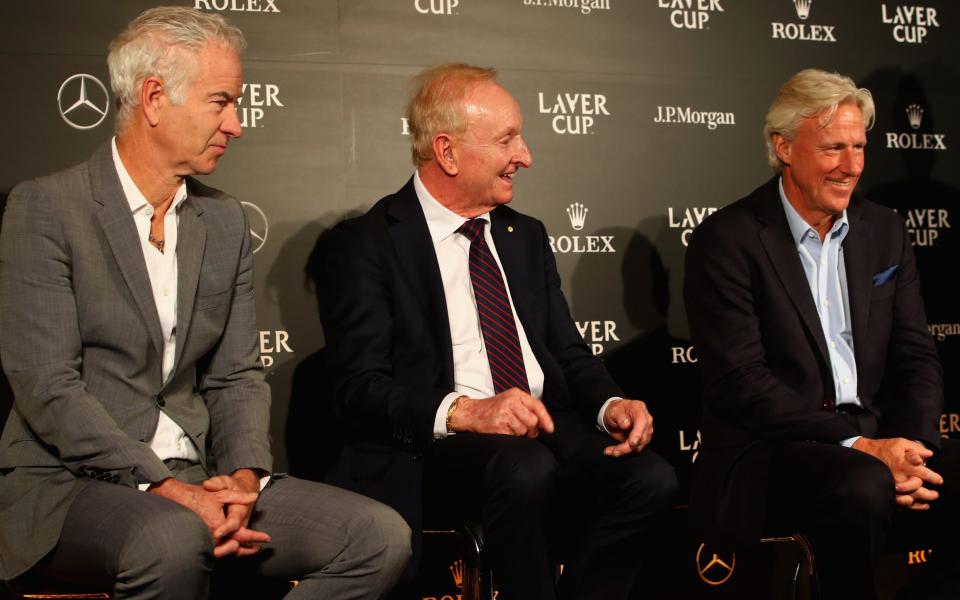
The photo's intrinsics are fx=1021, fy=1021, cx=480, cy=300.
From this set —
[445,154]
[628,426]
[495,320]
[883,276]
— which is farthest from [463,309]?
[883,276]

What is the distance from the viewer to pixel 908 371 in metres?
3.22

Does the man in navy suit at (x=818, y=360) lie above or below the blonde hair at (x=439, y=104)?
below

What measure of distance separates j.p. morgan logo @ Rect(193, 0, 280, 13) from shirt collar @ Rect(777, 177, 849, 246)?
1901 mm

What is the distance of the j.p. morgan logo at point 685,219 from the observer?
4148 millimetres

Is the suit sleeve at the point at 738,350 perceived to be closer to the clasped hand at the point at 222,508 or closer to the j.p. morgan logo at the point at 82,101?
the clasped hand at the point at 222,508

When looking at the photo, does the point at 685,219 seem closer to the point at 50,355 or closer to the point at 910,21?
the point at 910,21

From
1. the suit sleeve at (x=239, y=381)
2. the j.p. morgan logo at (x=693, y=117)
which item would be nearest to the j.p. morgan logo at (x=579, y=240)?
the j.p. morgan logo at (x=693, y=117)

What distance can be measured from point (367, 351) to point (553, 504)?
0.65 metres

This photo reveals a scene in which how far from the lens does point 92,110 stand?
3465mm

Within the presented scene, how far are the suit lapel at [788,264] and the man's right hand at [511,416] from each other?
100 centimetres

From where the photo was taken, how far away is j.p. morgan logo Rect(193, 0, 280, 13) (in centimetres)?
359

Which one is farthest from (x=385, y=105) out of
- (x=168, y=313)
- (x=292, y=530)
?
(x=292, y=530)

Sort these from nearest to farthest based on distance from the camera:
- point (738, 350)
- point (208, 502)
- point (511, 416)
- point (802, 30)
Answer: point (208, 502)
point (511, 416)
point (738, 350)
point (802, 30)

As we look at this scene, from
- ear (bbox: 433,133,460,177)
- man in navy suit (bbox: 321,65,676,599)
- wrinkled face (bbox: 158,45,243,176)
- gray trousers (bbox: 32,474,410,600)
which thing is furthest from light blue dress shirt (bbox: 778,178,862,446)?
wrinkled face (bbox: 158,45,243,176)
